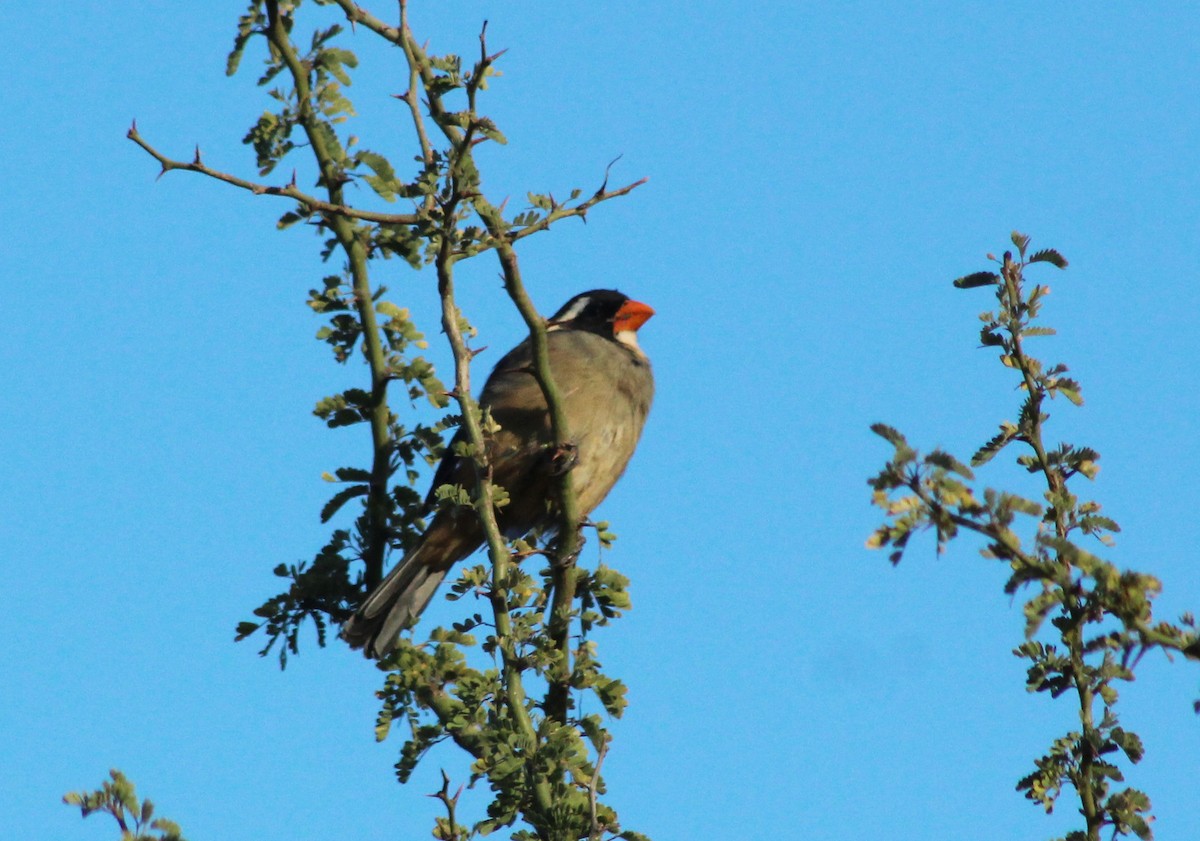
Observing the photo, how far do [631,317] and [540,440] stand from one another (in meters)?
1.42

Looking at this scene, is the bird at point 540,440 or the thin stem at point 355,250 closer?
the thin stem at point 355,250

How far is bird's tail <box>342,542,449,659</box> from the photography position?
5.29 m

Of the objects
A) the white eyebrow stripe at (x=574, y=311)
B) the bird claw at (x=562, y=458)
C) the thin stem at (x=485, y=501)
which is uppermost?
the white eyebrow stripe at (x=574, y=311)

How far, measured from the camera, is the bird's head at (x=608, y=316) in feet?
25.1

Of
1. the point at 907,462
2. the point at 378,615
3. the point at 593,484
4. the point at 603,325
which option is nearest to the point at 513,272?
the point at 907,462

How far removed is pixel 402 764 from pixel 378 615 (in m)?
1.27

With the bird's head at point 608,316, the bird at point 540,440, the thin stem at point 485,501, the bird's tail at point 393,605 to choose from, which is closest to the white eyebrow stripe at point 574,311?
the bird's head at point 608,316

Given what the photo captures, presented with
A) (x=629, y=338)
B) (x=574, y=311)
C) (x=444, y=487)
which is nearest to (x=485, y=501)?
(x=444, y=487)

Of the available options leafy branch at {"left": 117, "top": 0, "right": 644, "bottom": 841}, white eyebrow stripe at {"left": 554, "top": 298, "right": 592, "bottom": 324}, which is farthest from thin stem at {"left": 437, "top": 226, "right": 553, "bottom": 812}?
white eyebrow stripe at {"left": 554, "top": 298, "right": 592, "bottom": 324}

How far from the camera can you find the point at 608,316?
7762mm

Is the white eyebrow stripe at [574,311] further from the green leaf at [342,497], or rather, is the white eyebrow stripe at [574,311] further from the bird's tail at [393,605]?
the green leaf at [342,497]

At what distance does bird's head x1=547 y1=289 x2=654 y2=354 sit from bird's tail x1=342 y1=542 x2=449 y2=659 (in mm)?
1707

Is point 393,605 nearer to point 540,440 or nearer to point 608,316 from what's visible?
point 540,440

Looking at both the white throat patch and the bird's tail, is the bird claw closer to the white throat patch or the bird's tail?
the bird's tail
